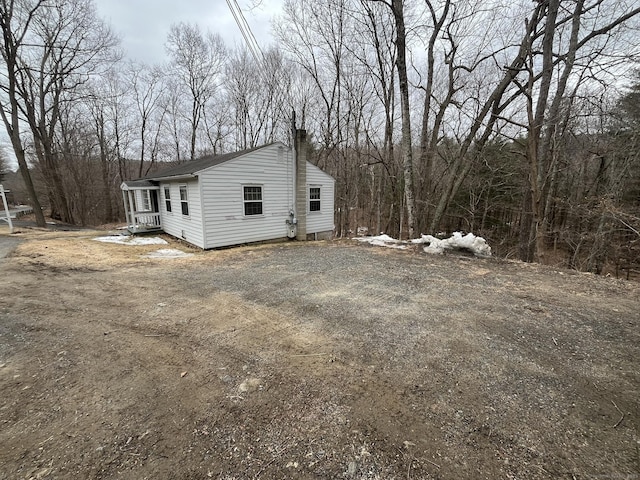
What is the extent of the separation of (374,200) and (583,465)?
17.3 metres

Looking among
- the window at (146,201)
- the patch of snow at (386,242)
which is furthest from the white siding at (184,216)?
the patch of snow at (386,242)

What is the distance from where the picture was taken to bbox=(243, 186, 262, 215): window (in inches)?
355

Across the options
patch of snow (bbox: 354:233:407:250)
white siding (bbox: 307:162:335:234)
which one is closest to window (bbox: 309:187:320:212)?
white siding (bbox: 307:162:335:234)

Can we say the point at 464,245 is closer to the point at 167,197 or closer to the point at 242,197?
the point at 242,197

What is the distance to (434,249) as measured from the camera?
22.5ft

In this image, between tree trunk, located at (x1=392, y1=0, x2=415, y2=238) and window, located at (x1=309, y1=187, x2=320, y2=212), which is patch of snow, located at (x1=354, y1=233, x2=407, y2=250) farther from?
window, located at (x1=309, y1=187, x2=320, y2=212)

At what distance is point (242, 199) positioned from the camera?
887 cm

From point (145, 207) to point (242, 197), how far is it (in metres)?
6.44

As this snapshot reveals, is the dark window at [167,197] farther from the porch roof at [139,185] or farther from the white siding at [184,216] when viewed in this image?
the porch roof at [139,185]

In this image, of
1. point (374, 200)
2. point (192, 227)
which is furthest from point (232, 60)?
point (192, 227)

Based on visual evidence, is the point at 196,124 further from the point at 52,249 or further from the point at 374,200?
the point at 52,249

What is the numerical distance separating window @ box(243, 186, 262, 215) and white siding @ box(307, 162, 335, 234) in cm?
231

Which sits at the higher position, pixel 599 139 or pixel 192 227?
pixel 599 139

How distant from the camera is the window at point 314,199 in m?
11.1
